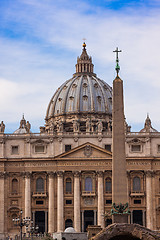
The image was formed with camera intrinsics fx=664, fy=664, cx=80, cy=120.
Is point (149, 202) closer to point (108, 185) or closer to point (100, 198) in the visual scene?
point (108, 185)

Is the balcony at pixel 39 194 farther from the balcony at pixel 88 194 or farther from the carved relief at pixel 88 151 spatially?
the carved relief at pixel 88 151

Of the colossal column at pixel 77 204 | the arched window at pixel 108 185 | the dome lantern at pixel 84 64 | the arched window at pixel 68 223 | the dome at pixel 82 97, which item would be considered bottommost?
the arched window at pixel 68 223

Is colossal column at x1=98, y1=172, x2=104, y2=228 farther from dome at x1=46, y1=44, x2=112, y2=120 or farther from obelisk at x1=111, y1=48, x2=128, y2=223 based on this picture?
obelisk at x1=111, y1=48, x2=128, y2=223

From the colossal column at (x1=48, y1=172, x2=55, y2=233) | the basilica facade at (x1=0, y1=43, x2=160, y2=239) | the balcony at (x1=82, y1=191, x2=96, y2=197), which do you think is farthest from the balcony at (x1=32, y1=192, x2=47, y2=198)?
the balcony at (x1=82, y1=191, x2=96, y2=197)

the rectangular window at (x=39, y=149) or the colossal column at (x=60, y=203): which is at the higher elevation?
the rectangular window at (x=39, y=149)

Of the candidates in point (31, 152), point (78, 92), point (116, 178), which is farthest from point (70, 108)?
point (116, 178)

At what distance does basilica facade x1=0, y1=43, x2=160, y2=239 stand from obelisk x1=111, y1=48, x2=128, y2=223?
163 ft

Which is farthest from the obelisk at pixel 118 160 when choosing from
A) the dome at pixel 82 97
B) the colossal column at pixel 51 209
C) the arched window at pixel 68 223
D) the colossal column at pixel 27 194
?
the dome at pixel 82 97

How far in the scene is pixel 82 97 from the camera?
12431cm

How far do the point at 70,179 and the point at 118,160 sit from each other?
52.2 meters

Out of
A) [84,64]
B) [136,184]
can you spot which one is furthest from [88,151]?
[84,64]

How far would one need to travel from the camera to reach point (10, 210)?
9300 centimetres

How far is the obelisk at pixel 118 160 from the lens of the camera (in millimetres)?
39403

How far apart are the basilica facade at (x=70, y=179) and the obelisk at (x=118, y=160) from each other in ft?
163
